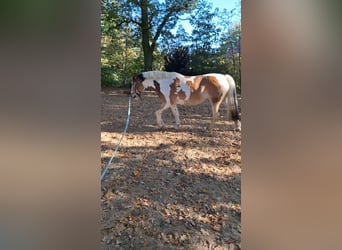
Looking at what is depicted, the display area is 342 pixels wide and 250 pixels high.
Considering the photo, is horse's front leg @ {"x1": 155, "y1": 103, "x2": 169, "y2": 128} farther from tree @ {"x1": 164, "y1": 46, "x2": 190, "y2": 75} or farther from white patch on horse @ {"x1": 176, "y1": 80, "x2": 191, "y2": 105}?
tree @ {"x1": 164, "y1": 46, "x2": 190, "y2": 75}

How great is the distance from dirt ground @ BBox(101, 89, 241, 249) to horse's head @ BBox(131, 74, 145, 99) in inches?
6.9

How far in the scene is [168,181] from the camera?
188 cm

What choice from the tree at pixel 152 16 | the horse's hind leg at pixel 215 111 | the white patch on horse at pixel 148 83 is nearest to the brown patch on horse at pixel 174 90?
the white patch on horse at pixel 148 83

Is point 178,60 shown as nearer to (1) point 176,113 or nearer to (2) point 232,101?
(1) point 176,113

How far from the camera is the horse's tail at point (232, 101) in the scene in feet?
7.67

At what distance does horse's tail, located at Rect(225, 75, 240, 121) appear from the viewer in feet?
7.67

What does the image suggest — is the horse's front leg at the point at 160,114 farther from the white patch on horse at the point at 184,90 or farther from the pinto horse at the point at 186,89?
the white patch on horse at the point at 184,90

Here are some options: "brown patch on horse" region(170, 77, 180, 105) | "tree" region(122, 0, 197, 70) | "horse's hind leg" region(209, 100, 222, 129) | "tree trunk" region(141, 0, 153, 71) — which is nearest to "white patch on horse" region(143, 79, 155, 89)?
"brown patch on horse" region(170, 77, 180, 105)

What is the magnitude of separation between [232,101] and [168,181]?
87cm
